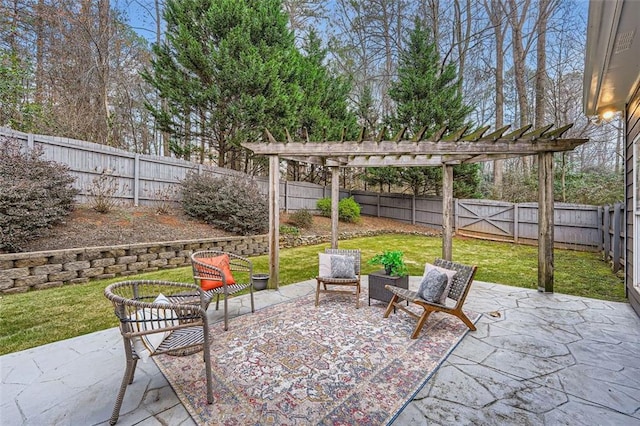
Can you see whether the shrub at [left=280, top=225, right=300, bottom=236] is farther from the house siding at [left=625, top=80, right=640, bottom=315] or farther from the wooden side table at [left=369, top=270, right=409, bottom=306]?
the house siding at [left=625, top=80, right=640, bottom=315]

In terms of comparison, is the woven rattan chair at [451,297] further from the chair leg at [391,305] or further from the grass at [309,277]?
the grass at [309,277]

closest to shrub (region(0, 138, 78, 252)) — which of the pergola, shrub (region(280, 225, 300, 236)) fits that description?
the pergola

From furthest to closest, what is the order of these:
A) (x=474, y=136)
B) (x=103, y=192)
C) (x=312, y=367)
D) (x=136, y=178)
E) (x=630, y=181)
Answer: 1. (x=136, y=178)
2. (x=103, y=192)
3. (x=474, y=136)
4. (x=630, y=181)
5. (x=312, y=367)

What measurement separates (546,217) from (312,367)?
14.1 ft

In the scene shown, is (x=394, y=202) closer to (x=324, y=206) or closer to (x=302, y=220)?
(x=324, y=206)

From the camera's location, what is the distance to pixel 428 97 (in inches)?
474

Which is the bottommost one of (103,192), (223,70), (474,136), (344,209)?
(344,209)

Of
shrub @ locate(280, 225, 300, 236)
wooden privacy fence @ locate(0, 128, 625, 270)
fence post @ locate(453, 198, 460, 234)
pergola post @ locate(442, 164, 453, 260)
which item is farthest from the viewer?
fence post @ locate(453, 198, 460, 234)

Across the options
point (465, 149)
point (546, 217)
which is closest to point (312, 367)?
point (465, 149)

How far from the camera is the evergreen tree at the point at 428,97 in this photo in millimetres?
11836

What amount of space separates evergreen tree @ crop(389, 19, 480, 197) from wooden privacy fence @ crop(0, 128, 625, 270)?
128 centimetres

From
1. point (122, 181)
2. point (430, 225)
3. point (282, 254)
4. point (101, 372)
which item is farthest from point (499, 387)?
point (430, 225)

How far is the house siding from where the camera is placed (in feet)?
12.3

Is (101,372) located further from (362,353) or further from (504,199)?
(504,199)
